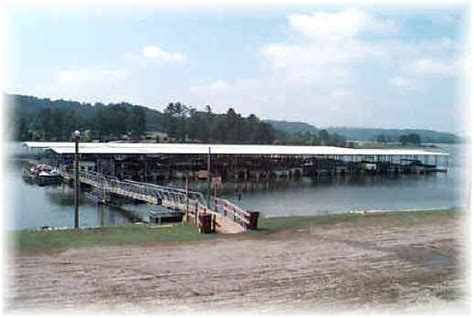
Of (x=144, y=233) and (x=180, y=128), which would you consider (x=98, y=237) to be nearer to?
(x=144, y=233)

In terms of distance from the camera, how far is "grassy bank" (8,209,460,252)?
14.4ft

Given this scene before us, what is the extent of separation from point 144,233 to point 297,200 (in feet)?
39.7

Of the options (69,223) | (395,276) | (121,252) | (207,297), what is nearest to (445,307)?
(395,276)

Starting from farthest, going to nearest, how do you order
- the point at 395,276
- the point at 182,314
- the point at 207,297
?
the point at 395,276
the point at 207,297
the point at 182,314

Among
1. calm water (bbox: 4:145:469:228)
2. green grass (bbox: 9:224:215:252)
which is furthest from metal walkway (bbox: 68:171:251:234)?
green grass (bbox: 9:224:215:252)

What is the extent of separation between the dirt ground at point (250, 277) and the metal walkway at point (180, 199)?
1.22 meters

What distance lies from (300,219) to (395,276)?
2362mm

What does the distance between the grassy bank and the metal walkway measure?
13.3 inches

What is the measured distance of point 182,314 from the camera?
273 centimetres

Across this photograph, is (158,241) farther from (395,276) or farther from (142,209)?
(142,209)

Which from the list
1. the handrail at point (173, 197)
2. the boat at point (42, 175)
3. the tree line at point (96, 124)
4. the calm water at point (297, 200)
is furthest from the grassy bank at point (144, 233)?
the boat at point (42, 175)

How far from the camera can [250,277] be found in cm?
345

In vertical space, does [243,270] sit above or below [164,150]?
below

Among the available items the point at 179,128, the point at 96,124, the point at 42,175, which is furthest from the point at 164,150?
the point at 179,128
